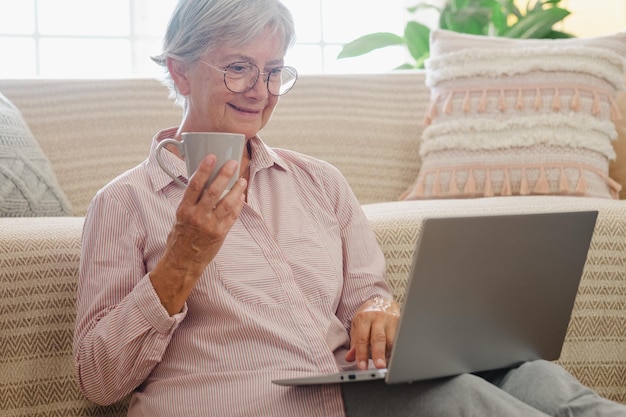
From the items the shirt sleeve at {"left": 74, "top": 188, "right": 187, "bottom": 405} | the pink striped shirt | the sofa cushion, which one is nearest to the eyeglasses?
the pink striped shirt

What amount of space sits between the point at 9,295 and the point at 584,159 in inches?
53.5

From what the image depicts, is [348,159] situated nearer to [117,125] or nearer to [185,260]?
[117,125]

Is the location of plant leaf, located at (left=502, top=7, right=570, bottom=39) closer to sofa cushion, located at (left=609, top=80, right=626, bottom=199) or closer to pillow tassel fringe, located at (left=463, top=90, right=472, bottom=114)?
sofa cushion, located at (left=609, top=80, right=626, bottom=199)

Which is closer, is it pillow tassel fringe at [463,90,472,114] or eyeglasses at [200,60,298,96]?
eyeglasses at [200,60,298,96]

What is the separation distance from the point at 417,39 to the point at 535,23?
40 centimetres

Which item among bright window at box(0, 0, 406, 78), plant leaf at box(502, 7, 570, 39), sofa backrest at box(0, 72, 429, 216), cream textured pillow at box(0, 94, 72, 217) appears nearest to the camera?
cream textured pillow at box(0, 94, 72, 217)

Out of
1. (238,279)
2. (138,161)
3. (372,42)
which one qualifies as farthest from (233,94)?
(372,42)

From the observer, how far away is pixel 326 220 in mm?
1344

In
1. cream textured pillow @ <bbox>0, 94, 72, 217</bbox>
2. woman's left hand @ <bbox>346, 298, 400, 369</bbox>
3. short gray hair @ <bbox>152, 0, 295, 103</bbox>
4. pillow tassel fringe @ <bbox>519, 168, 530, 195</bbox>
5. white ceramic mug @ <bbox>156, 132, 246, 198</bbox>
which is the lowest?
woman's left hand @ <bbox>346, 298, 400, 369</bbox>

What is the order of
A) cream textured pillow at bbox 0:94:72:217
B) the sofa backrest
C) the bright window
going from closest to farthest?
cream textured pillow at bbox 0:94:72:217, the sofa backrest, the bright window

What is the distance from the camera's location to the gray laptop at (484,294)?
0.94 meters

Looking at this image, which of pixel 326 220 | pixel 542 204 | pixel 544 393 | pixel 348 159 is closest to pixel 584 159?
pixel 542 204

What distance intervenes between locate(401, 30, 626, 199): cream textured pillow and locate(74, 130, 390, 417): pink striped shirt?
0.83m

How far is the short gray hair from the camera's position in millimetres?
1270
